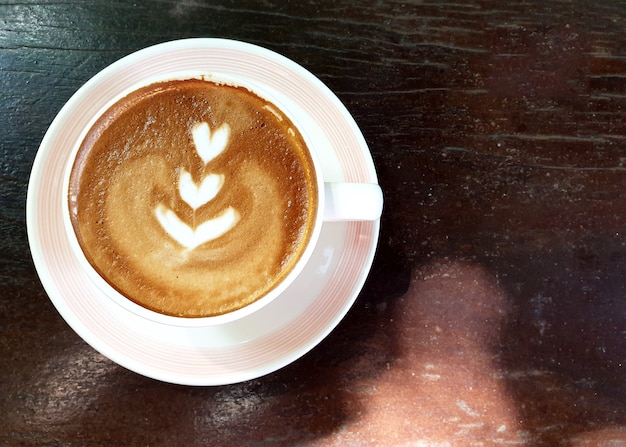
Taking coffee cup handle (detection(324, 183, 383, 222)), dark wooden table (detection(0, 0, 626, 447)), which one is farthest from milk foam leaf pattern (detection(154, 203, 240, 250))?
dark wooden table (detection(0, 0, 626, 447))

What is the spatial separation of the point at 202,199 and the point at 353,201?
0.18 metres

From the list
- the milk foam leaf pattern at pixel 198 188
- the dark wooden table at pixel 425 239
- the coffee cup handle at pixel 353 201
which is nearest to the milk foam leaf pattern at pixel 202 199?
the milk foam leaf pattern at pixel 198 188

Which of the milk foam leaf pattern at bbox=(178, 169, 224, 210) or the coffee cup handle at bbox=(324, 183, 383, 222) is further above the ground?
the milk foam leaf pattern at bbox=(178, 169, 224, 210)

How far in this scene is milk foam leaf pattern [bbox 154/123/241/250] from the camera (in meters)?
0.76

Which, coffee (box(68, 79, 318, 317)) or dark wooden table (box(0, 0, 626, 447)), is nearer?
coffee (box(68, 79, 318, 317))

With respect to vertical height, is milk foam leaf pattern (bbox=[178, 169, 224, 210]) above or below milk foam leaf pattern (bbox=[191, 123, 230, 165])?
below

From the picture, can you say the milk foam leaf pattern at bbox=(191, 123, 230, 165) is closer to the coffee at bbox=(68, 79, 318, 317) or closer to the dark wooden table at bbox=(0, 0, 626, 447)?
the coffee at bbox=(68, 79, 318, 317)

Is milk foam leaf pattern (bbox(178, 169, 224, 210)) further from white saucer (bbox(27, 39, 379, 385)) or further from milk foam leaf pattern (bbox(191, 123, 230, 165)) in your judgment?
white saucer (bbox(27, 39, 379, 385))

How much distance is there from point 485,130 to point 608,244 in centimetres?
27

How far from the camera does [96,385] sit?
3.19ft

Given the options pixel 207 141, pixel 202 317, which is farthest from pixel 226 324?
pixel 207 141

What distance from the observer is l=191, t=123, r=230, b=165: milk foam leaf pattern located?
77cm

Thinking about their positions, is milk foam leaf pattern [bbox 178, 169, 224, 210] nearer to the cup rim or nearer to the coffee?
the coffee

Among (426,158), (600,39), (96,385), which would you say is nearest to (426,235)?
(426,158)
